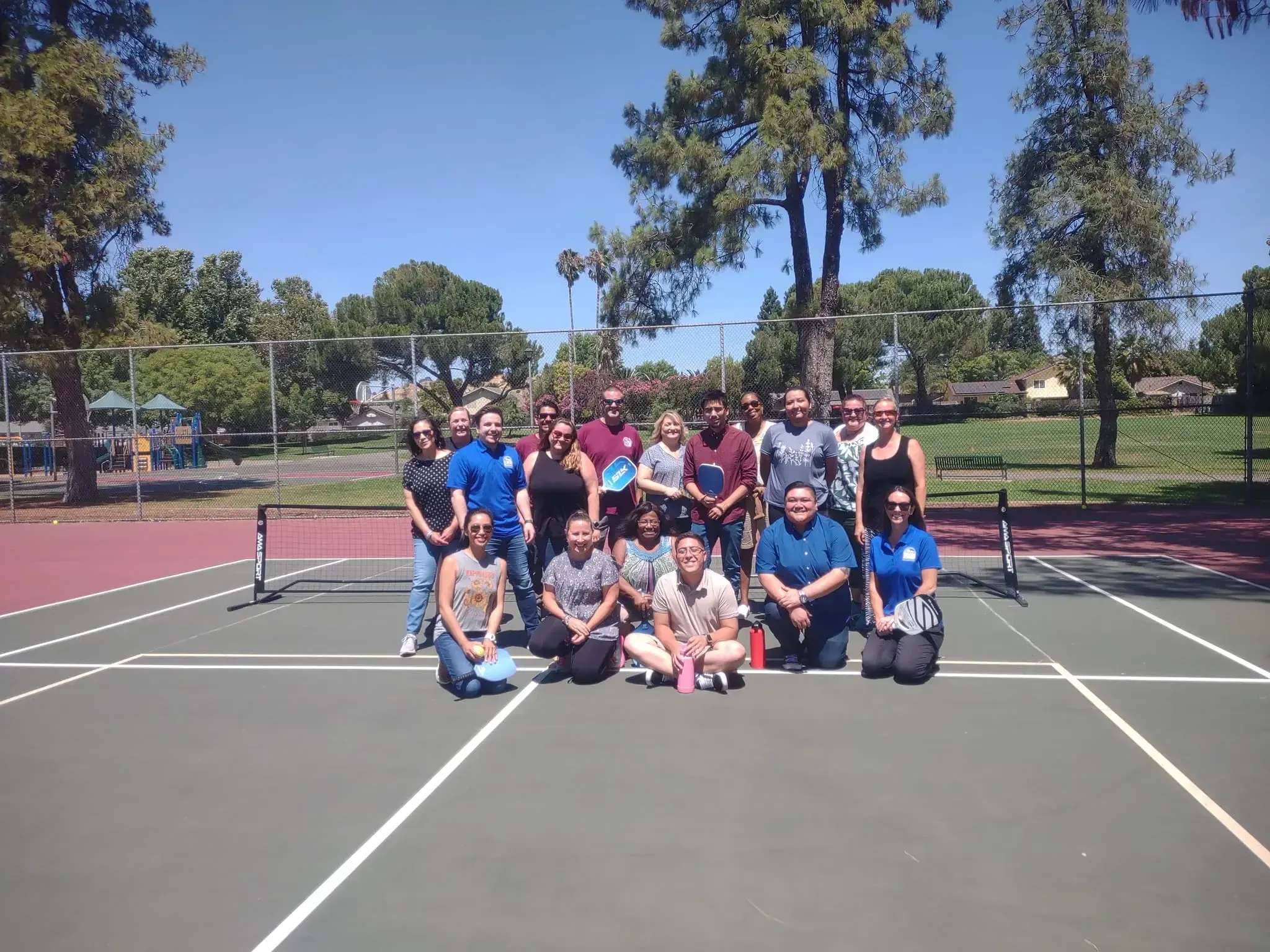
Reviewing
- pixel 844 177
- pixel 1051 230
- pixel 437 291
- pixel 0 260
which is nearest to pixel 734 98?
pixel 844 177

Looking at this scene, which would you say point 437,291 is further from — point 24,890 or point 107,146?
point 24,890

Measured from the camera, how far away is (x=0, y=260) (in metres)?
18.9

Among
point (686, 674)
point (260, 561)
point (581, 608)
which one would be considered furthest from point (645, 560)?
point (260, 561)

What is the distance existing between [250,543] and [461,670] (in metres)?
9.77

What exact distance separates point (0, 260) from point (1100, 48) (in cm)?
2483

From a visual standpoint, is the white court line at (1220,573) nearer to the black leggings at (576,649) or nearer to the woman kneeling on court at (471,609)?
the black leggings at (576,649)

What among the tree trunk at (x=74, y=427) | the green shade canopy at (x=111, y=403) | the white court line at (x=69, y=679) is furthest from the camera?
the green shade canopy at (x=111, y=403)

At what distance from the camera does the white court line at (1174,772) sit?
12.5ft

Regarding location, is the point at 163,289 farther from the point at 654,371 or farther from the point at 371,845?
the point at 371,845

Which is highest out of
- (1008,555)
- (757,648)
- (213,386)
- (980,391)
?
(213,386)

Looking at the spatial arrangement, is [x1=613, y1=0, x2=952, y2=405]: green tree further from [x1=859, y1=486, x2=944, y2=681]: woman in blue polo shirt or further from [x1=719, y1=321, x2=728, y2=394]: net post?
[x1=859, y1=486, x2=944, y2=681]: woman in blue polo shirt

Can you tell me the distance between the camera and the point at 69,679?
6641mm

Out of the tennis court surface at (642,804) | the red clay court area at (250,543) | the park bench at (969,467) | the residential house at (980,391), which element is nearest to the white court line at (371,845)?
the tennis court surface at (642,804)

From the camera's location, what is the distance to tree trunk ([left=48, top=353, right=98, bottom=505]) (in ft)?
64.9
